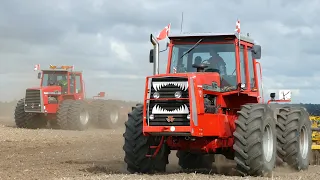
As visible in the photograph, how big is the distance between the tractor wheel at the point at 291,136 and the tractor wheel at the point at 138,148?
109 inches

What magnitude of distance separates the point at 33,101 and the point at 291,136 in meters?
15.3

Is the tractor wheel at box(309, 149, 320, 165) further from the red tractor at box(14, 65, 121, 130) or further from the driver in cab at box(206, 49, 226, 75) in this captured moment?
the red tractor at box(14, 65, 121, 130)

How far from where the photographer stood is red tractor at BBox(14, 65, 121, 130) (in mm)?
A: 23844

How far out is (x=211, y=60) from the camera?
1120 cm

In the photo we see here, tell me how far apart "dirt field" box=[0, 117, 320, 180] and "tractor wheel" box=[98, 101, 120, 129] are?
514 cm

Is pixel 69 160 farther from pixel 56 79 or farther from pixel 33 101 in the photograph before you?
pixel 56 79

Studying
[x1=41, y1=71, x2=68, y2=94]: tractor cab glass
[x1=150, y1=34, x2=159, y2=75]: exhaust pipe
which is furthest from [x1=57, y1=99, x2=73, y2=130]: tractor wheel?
[x1=150, y1=34, x2=159, y2=75]: exhaust pipe

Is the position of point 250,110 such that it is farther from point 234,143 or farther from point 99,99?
point 99,99

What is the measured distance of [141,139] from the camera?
10500mm

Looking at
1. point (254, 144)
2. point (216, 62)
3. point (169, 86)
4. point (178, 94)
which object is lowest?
point (254, 144)

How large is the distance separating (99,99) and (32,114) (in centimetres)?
393

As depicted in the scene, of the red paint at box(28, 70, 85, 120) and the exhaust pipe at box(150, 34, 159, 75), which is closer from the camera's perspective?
the exhaust pipe at box(150, 34, 159, 75)

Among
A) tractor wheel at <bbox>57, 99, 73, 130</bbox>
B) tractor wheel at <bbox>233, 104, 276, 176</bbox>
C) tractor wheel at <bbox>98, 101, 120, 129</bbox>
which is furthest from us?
tractor wheel at <bbox>98, 101, 120, 129</bbox>

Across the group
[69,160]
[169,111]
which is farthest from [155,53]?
[69,160]
